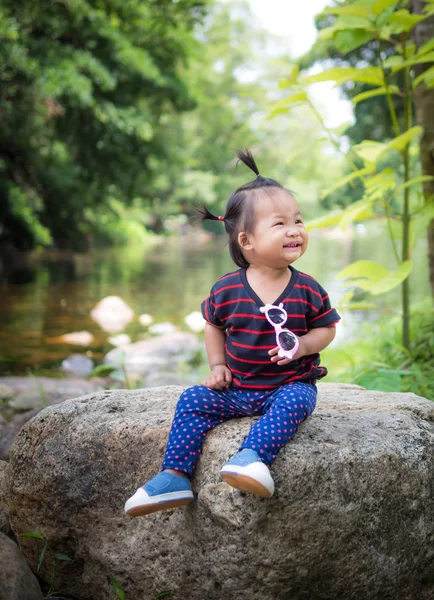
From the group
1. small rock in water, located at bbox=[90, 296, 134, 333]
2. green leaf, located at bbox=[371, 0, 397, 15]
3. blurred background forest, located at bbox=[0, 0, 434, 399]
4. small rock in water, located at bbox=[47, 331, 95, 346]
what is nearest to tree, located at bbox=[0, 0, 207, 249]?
blurred background forest, located at bbox=[0, 0, 434, 399]

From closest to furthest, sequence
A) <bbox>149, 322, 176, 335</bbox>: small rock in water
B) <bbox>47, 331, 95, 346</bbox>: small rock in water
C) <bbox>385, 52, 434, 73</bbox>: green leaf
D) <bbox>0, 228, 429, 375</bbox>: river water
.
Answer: <bbox>385, 52, 434, 73</bbox>: green leaf < <bbox>0, 228, 429, 375</bbox>: river water < <bbox>47, 331, 95, 346</bbox>: small rock in water < <bbox>149, 322, 176, 335</bbox>: small rock in water

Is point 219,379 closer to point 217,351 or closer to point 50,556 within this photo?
point 217,351

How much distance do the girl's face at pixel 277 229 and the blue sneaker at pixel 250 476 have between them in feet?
2.47

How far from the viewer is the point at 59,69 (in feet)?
32.5

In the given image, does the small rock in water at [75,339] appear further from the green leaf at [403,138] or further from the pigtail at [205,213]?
the pigtail at [205,213]

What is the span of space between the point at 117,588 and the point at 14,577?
0.37 meters

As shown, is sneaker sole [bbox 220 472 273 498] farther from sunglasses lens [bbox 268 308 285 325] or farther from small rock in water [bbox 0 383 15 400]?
small rock in water [bbox 0 383 15 400]

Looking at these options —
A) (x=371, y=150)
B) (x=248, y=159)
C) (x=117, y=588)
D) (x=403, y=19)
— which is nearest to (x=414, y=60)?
(x=403, y=19)

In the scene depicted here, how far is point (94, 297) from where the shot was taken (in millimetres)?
10000

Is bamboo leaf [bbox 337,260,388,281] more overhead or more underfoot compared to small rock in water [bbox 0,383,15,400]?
more overhead

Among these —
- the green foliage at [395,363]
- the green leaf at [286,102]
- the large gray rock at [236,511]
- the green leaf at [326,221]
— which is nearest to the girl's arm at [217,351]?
the large gray rock at [236,511]

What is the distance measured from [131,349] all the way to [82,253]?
43.7 ft

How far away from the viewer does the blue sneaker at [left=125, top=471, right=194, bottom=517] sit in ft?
6.23

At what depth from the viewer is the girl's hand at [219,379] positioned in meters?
2.26
